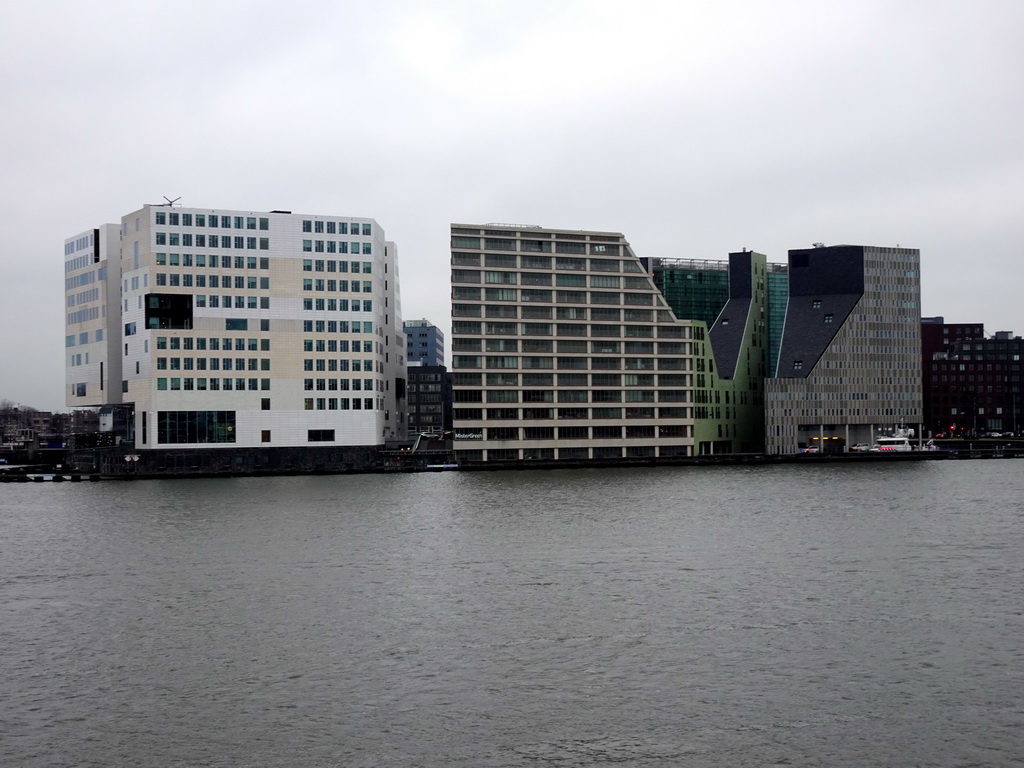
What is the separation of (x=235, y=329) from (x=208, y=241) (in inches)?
577

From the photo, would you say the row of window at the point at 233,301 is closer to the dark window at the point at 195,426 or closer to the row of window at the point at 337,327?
the row of window at the point at 337,327

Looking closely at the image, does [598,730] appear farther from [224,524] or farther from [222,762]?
[224,524]

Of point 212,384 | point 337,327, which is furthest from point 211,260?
point 337,327

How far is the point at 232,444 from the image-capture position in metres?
173

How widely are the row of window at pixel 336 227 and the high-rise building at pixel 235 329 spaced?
0.17 m

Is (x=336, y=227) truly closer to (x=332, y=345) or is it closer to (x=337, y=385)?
(x=332, y=345)

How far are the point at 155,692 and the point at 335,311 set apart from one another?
145173 millimetres

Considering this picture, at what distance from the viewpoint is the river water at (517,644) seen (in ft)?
101

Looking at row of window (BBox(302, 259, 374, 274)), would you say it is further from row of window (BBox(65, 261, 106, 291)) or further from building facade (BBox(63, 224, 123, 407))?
row of window (BBox(65, 261, 106, 291))

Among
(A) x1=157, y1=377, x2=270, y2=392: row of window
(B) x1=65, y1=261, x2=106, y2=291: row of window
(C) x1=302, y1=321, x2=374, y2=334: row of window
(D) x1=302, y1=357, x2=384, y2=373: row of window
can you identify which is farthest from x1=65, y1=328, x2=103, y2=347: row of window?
(D) x1=302, y1=357, x2=384, y2=373: row of window

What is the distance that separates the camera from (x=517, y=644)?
42.9 metres

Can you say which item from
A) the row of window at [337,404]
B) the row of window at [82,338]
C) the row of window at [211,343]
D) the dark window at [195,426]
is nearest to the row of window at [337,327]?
the row of window at [211,343]

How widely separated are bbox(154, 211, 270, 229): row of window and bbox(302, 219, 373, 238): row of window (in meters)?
6.69

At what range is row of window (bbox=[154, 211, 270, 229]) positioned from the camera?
171000 mm
